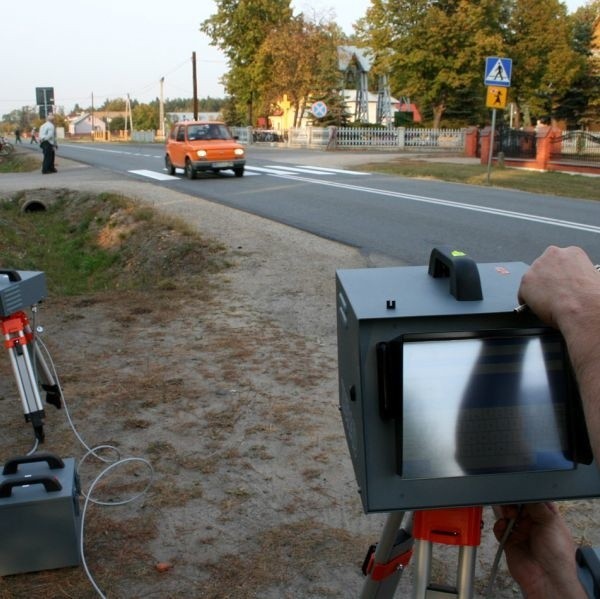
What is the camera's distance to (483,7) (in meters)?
47.4

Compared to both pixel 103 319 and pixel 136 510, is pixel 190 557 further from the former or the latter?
pixel 103 319

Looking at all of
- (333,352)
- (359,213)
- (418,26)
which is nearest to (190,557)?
(333,352)

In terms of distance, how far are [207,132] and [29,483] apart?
65.4 feet

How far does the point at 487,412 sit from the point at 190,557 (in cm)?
203

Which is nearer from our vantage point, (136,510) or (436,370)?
(436,370)

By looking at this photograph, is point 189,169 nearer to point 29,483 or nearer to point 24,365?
point 24,365

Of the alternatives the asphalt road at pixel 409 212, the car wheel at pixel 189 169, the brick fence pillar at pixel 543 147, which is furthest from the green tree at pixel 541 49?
the car wheel at pixel 189 169

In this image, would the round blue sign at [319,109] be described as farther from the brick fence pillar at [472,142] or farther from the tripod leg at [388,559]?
the tripod leg at [388,559]

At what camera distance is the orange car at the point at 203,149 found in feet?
68.0

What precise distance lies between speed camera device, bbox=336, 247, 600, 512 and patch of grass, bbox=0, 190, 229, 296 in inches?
258

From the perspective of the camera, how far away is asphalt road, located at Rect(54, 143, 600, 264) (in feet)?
33.4

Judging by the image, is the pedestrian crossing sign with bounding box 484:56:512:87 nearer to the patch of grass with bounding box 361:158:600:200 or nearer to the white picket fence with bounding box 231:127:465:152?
the patch of grass with bounding box 361:158:600:200

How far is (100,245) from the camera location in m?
12.6

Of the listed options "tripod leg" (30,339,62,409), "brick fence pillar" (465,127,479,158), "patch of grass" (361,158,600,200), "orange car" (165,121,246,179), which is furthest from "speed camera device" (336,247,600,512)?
"brick fence pillar" (465,127,479,158)
